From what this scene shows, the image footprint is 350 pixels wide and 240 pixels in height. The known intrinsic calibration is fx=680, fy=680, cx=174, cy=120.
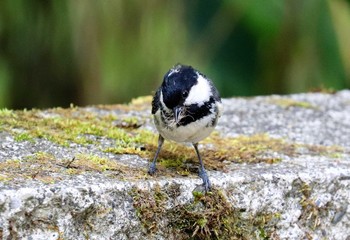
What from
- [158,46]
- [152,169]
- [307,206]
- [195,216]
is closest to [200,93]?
[152,169]

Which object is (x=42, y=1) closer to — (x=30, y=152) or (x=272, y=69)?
(x=272, y=69)

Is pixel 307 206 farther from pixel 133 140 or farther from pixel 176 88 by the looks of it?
pixel 133 140

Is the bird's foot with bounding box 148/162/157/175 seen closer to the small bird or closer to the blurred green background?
the small bird

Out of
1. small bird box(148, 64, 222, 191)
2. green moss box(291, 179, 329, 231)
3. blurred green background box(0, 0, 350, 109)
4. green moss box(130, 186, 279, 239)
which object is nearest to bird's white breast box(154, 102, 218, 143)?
small bird box(148, 64, 222, 191)

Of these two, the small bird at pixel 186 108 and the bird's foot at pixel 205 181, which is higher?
the small bird at pixel 186 108

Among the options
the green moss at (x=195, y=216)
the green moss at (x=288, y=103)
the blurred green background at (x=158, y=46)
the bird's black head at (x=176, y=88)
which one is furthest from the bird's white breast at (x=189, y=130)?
the blurred green background at (x=158, y=46)

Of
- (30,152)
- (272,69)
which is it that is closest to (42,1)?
(272,69)

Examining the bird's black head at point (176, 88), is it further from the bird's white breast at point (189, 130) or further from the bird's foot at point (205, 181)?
the bird's foot at point (205, 181)

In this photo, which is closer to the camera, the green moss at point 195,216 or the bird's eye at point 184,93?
the green moss at point 195,216
